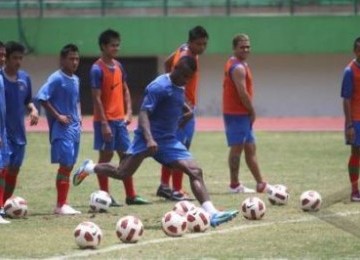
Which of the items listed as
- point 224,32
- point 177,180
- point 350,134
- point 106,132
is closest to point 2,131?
point 106,132

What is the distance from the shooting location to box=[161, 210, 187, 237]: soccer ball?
10766 millimetres

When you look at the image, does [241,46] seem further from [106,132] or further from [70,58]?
[70,58]

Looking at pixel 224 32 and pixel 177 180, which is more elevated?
pixel 224 32

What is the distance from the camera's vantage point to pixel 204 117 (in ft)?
130

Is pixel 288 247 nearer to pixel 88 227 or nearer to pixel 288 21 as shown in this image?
pixel 88 227

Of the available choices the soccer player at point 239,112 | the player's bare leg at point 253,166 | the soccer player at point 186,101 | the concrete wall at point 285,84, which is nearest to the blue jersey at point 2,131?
the soccer player at point 186,101

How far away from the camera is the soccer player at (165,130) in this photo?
11.8m

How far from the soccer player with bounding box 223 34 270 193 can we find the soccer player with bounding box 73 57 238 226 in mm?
3209

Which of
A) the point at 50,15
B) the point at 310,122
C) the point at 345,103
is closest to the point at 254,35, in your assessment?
the point at 310,122

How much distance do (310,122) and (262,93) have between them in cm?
439

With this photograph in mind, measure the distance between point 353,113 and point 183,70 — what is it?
3.27m

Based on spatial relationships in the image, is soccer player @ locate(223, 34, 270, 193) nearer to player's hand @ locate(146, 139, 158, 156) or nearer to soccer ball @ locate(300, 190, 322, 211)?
soccer ball @ locate(300, 190, 322, 211)

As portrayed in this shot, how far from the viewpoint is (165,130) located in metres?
12.2

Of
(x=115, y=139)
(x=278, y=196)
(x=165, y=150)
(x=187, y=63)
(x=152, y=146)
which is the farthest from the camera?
(x=115, y=139)
